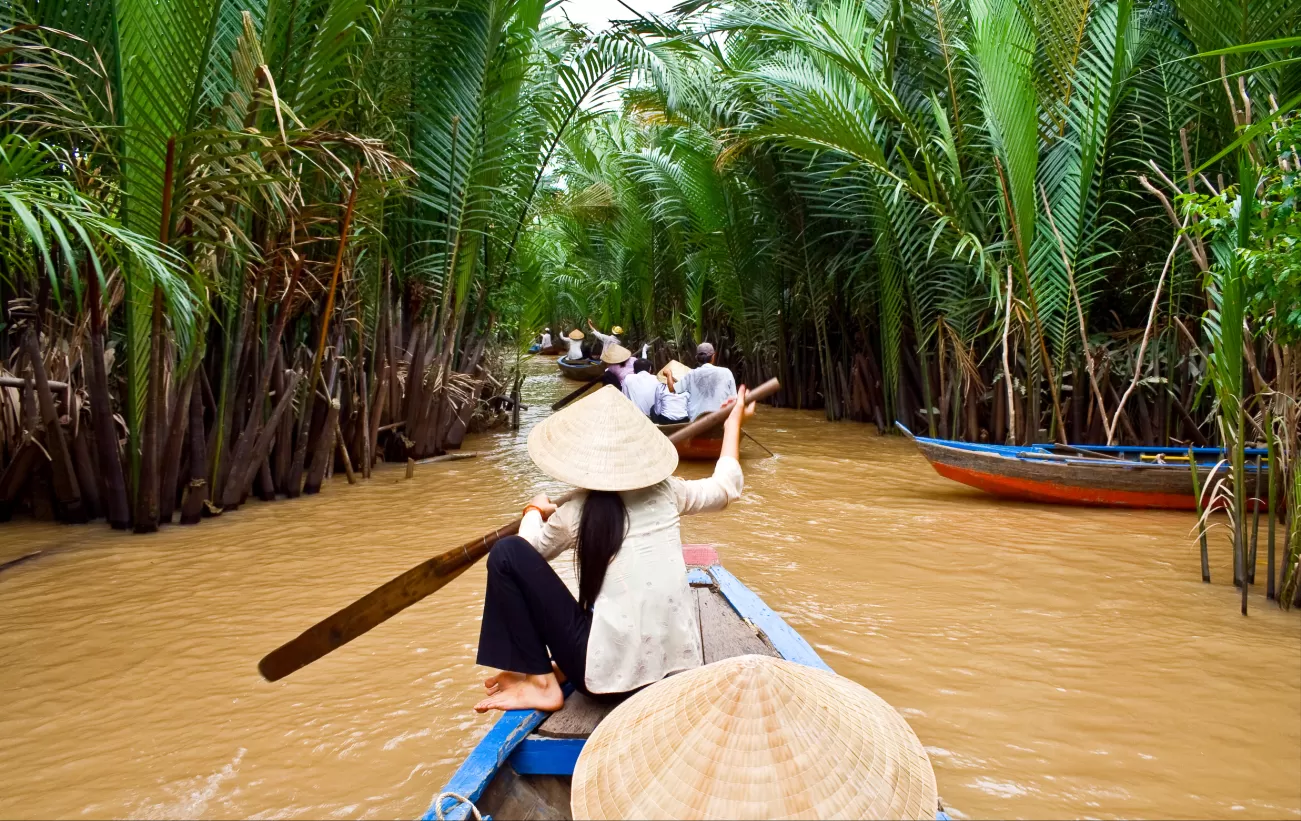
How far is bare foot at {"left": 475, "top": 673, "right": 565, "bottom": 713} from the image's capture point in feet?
7.63

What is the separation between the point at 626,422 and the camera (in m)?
2.41

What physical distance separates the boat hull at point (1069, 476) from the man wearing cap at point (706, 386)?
2.18m

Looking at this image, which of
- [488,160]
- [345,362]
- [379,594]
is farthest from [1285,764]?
[488,160]

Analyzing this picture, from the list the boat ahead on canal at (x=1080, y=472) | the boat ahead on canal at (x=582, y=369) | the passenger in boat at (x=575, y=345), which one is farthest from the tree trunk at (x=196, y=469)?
the passenger in boat at (x=575, y=345)

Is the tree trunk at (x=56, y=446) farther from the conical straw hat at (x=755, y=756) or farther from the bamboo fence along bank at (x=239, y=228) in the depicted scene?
the conical straw hat at (x=755, y=756)

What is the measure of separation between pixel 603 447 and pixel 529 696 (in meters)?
0.68

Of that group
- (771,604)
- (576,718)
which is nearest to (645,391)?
(771,604)

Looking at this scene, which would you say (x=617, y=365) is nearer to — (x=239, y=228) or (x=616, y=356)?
(x=616, y=356)

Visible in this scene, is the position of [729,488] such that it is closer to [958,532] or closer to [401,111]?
[958,532]

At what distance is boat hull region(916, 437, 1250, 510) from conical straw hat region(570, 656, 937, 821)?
4.90m

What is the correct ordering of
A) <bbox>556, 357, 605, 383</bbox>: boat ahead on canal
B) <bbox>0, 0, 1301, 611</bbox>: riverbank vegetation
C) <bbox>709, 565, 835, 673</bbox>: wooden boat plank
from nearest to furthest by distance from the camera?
<bbox>709, 565, 835, 673</bbox>: wooden boat plank < <bbox>0, 0, 1301, 611</bbox>: riverbank vegetation < <bbox>556, 357, 605, 383</bbox>: boat ahead on canal

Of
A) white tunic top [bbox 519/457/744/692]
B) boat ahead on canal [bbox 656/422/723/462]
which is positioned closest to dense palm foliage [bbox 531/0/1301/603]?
boat ahead on canal [bbox 656/422/723/462]

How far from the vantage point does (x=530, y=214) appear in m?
9.47

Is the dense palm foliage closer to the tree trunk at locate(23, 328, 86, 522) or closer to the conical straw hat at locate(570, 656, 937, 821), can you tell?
the conical straw hat at locate(570, 656, 937, 821)
